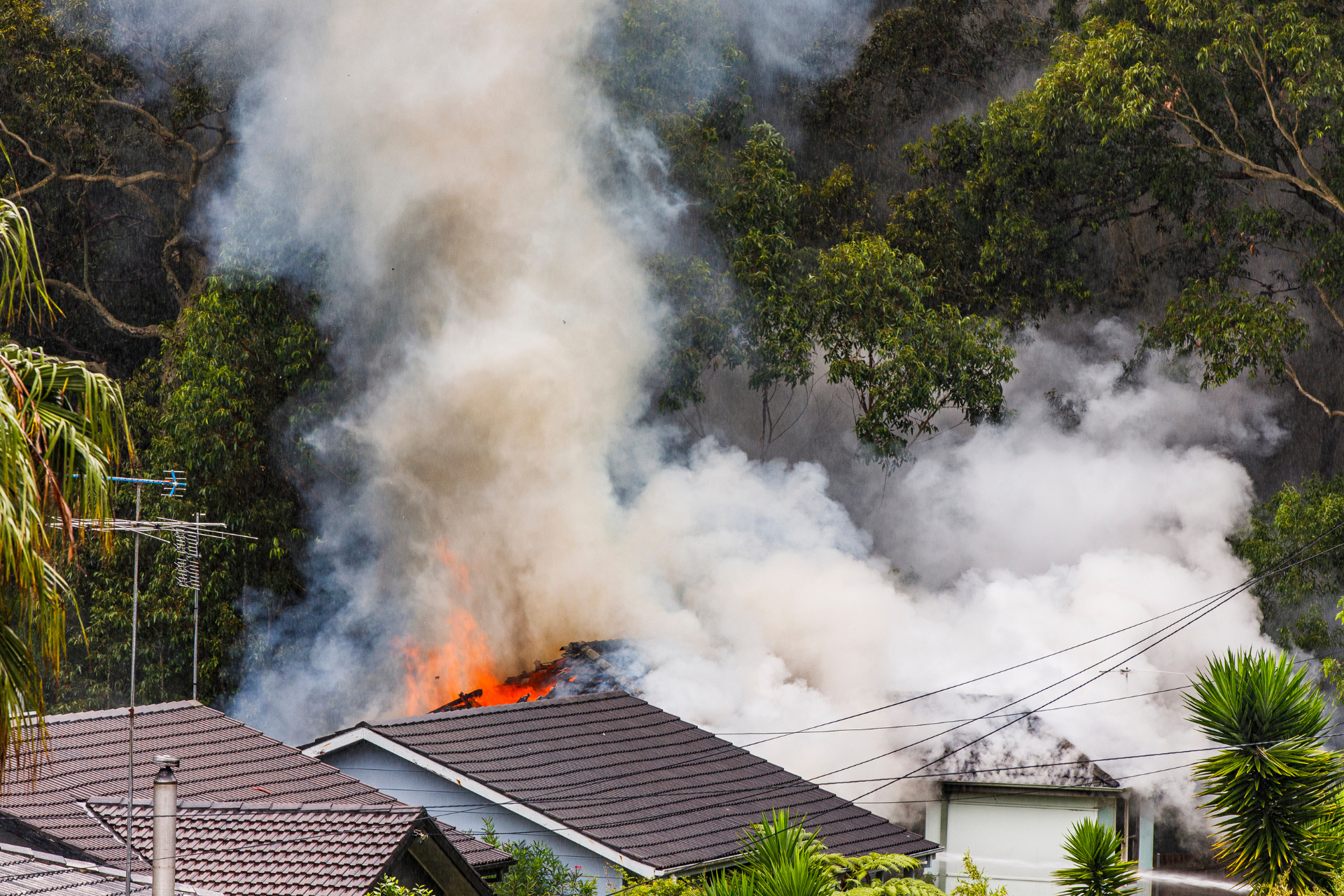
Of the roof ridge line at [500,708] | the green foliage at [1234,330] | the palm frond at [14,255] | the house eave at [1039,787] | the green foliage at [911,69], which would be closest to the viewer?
the palm frond at [14,255]

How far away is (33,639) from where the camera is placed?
21.0ft

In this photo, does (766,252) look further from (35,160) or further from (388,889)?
(388,889)

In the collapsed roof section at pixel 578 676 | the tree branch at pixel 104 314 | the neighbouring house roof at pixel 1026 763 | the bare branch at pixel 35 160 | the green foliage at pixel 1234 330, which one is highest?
the bare branch at pixel 35 160

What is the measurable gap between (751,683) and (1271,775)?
12758 mm

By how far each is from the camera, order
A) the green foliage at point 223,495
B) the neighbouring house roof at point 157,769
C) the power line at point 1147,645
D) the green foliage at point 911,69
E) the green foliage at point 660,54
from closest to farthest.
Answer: the neighbouring house roof at point 157,769, the power line at point 1147,645, the green foliage at point 223,495, the green foliage at point 660,54, the green foliage at point 911,69

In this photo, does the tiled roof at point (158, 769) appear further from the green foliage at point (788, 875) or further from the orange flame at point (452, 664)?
the orange flame at point (452, 664)

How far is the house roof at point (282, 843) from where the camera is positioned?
10.0 metres

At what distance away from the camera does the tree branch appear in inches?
1148

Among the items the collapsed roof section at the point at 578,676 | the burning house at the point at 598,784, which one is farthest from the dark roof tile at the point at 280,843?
the collapsed roof section at the point at 578,676

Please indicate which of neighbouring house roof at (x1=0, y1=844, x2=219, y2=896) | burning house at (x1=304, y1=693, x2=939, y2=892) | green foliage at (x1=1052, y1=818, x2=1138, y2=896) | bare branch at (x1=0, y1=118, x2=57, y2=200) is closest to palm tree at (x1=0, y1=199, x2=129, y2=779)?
neighbouring house roof at (x1=0, y1=844, x2=219, y2=896)

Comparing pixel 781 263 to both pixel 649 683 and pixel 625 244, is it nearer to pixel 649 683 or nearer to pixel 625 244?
pixel 625 244

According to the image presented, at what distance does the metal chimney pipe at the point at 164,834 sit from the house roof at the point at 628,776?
7.61m

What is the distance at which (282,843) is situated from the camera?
10.5 metres

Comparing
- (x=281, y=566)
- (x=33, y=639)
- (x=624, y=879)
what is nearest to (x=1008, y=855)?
(x=624, y=879)
